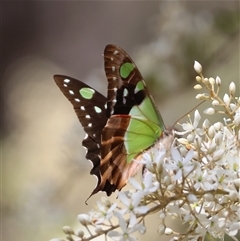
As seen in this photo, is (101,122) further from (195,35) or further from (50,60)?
(50,60)

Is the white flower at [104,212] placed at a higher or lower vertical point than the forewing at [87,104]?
lower

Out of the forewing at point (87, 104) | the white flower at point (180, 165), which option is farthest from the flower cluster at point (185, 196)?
the forewing at point (87, 104)

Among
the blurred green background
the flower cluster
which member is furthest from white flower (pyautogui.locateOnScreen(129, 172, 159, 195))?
the blurred green background

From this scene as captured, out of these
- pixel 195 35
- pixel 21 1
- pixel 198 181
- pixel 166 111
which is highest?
pixel 21 1

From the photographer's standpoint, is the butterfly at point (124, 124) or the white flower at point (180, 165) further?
the butterfly at point (124, 124)

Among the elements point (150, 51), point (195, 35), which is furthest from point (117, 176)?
point (150, 51)

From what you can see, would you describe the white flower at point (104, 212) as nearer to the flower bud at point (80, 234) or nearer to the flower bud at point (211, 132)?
the flower bud at point (80, 234)
